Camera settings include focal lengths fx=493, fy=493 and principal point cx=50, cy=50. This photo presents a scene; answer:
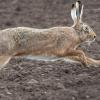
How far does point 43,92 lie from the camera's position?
8203 mm

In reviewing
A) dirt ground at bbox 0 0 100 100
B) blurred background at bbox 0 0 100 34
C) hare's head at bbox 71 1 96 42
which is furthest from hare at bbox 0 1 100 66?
blurred background at bbox 0 0 100 34

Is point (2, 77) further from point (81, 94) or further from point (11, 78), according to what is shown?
point (81, 94)

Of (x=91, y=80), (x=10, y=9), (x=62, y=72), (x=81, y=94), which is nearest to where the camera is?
(x=81, y=94)

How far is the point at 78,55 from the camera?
29.6 ft

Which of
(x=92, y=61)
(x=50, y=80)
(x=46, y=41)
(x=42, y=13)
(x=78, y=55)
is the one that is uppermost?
(x=42, y=13)

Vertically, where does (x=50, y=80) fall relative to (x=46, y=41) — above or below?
below

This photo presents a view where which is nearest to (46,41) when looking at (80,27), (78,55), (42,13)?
(78,55)

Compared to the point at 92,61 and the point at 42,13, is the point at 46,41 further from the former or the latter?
the point at 42,13

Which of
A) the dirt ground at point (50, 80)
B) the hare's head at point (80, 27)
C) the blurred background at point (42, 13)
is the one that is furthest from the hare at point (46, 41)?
the blurred background at point (42, 13)

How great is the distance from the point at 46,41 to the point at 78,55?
0.68m

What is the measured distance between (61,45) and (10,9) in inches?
304

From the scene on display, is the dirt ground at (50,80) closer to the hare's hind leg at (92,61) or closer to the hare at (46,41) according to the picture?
the hare's hind leg at (92,61)

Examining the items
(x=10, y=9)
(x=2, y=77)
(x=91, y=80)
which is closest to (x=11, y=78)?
(x=2, y=77)

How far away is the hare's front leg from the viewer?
8.89 metres
